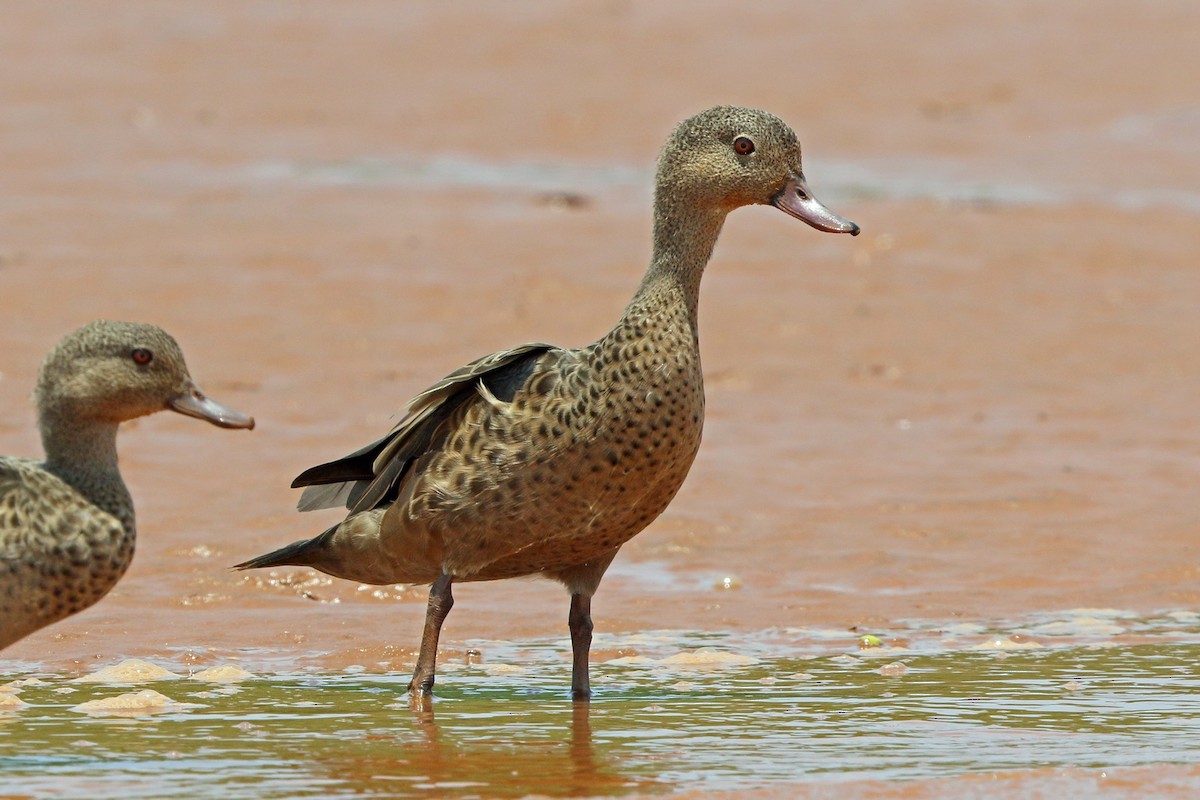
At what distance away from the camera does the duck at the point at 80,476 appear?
5.57 metres

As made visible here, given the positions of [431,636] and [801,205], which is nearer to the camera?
[431,636]

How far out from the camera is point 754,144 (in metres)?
7.07

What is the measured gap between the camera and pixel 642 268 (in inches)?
565

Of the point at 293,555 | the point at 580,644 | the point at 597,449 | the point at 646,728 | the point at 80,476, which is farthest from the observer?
the point at 293,555

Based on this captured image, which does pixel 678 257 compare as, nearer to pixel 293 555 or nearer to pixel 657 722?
pixel 657 722

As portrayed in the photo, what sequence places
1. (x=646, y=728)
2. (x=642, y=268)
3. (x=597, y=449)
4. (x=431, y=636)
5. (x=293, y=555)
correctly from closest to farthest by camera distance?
1. (x=646, y=728)
2. (x=597, y=449)
3. (x=431, y=636)
4. (x=293, y=555)
5. (x=642, y=268)

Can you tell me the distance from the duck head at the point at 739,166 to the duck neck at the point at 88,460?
7.40 ft

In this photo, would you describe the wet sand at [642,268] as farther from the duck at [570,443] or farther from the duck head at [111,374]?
the duck head at [111,374]

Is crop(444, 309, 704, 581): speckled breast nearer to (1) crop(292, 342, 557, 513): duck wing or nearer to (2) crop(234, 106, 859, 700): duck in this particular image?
(2) crop(234, 106, 859, 700): duck

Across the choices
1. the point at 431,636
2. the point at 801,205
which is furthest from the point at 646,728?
the point at 801,205

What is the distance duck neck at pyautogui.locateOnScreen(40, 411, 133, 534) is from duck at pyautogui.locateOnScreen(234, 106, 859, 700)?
4.49 ft

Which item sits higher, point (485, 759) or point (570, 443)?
point (570, 443)

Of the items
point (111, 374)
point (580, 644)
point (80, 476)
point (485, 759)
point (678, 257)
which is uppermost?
point (678, 257)

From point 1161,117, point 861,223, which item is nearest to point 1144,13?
point 1161,117
